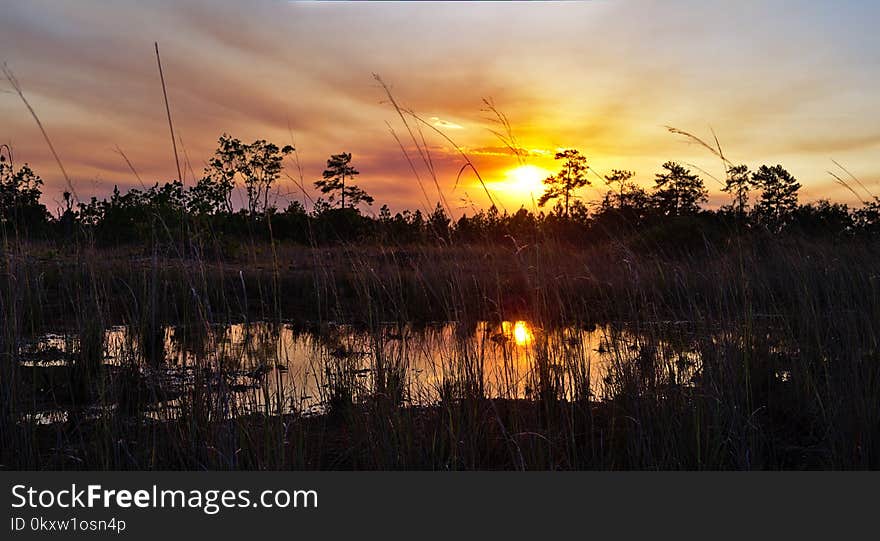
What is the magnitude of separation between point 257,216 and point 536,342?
2.03 meters

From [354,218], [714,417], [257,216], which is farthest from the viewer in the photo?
[354,218]

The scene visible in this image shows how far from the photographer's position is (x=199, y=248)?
3305 millimetres

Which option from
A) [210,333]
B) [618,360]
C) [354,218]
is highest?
[354,218]
